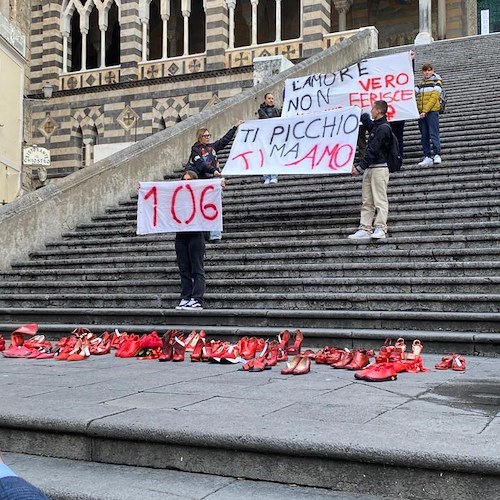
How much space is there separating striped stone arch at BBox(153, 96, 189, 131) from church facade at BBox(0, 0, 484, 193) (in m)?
0.04

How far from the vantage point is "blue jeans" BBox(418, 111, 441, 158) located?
1077 centimetres

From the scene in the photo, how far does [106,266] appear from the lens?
32.2ft

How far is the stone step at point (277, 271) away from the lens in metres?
7.66

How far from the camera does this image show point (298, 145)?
36.1ft

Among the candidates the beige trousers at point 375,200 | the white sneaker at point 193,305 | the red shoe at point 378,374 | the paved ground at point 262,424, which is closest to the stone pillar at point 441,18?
the beige trousers at point 375,200

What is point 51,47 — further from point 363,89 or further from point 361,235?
point 361,235

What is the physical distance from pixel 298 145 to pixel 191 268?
11.7 feet

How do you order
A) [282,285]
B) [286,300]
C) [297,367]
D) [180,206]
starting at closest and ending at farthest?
[297,367], [286,300], [282,285], [180,206]

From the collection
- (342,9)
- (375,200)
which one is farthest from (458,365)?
(342,9)

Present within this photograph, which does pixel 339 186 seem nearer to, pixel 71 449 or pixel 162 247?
pixel 162 247

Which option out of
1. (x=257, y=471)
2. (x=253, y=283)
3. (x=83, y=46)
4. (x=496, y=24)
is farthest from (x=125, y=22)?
(x=257, y=471)

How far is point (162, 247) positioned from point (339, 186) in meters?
2.81

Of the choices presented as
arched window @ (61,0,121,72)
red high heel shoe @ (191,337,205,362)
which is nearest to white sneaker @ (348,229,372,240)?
red high heel shoe @ (191,337,205,362)

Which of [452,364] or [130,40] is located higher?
[130,40]
